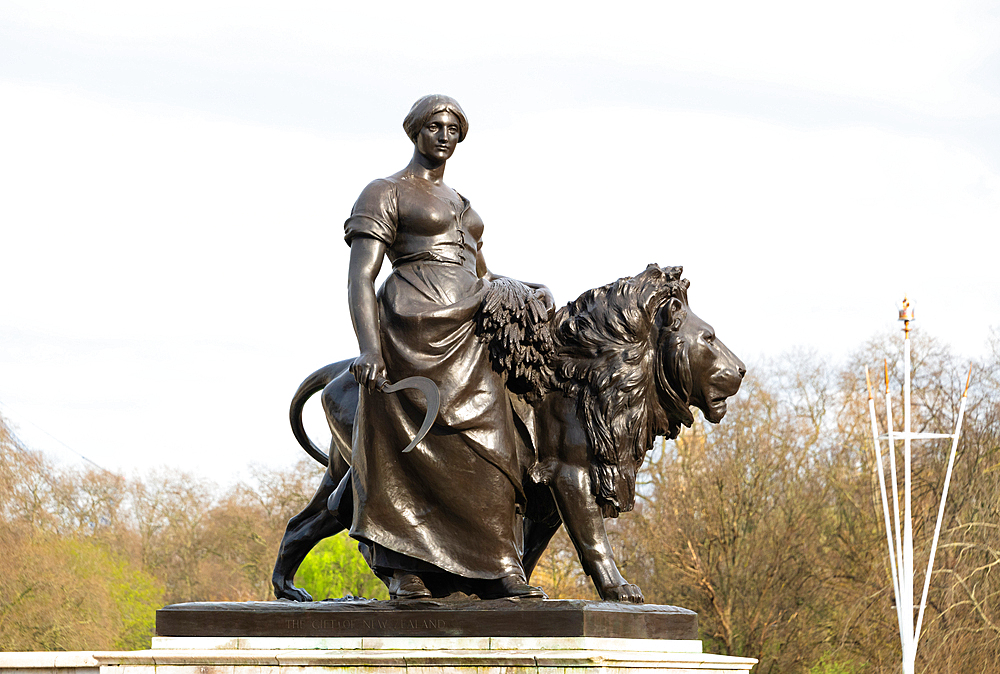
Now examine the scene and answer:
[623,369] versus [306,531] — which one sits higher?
[623,369]

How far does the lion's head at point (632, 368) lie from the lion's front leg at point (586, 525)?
0.25ft

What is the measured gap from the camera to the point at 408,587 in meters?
6.02

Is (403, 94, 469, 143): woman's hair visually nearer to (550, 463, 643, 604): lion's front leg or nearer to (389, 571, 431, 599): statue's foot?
(550, 463, 643, 604): lion's front leg

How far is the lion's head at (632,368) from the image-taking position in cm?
619

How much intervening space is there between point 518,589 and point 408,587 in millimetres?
517

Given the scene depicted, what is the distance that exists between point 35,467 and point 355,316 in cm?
2060

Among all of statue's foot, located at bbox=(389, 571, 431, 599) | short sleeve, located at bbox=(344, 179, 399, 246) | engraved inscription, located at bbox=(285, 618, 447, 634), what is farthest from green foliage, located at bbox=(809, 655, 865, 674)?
short sleeve, located at bbox=(344, 179, 399, 246)

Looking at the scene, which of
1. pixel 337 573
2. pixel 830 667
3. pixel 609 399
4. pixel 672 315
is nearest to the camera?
pixel 609 399

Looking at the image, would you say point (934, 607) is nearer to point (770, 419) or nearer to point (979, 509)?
point (979, 509)

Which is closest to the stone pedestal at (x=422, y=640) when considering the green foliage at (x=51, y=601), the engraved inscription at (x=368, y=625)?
the engraved inscription at (x=368, y=625)

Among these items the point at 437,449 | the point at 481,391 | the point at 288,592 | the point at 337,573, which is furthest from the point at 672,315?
the point at 337,573

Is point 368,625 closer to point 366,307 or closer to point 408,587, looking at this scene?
point 408,587

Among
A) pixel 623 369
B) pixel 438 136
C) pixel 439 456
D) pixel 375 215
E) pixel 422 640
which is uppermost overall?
pixel 438 136

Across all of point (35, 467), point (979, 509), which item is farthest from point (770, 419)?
point (35, 467)
